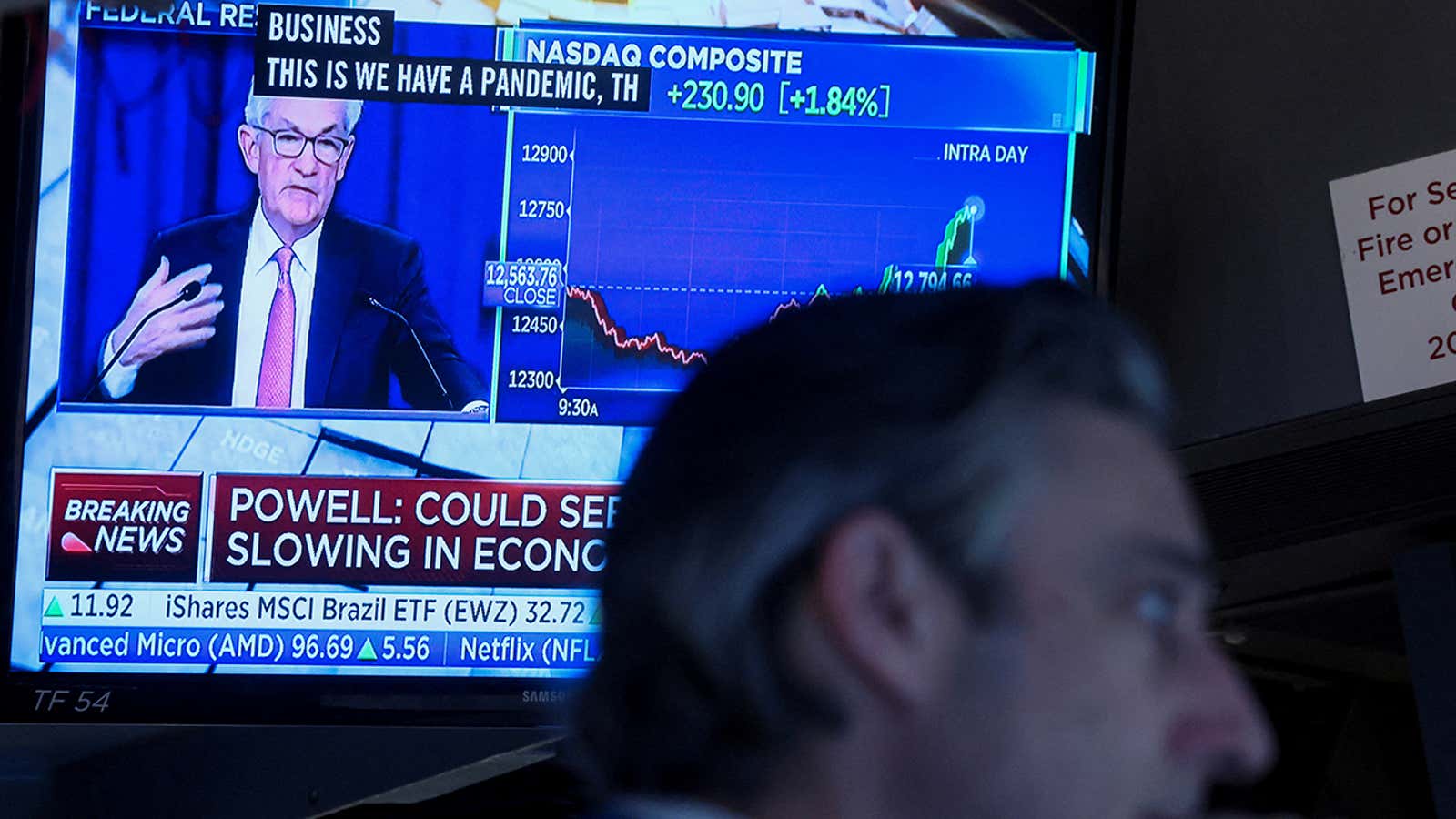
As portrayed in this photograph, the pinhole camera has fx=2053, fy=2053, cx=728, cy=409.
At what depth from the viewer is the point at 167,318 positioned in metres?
2.00

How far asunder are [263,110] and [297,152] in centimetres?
5

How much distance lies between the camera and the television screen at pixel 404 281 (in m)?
2.00

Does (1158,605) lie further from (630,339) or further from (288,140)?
(288,140)

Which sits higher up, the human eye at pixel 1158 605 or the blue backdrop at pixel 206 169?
the blue backdrop at pixel 206 169

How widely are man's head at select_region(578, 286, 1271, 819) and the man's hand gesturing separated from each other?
1.38m

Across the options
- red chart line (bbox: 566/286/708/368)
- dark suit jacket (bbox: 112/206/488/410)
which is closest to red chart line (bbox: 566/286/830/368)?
red chart line (bbox: 566/286/708/368)

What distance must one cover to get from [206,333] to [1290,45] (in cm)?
132

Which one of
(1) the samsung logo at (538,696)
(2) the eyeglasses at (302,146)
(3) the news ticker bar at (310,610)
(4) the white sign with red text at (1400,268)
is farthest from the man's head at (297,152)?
(4) the white sign with red text at (1400,268)

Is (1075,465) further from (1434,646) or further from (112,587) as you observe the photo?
(112,587)

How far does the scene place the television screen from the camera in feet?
6.57

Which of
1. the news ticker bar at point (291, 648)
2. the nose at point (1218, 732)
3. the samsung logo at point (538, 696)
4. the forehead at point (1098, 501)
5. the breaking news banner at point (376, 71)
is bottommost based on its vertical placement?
the samsung logo at point (538, 696)

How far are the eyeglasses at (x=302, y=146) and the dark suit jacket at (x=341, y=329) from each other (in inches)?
2.5

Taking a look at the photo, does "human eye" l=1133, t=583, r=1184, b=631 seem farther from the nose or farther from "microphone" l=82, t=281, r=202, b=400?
"microphone" l=82, t=281, r=202, b=400

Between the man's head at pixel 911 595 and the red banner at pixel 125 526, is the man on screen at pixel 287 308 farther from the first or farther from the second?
the man's head at pixel 911 595
